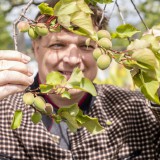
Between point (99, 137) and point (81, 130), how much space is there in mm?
72

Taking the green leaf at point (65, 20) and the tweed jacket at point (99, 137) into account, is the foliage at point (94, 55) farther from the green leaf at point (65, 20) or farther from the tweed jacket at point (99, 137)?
the tweed jacket at point (99, 137)

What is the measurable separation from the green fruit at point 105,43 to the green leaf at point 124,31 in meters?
0.09

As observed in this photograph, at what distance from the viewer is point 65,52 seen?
123cm

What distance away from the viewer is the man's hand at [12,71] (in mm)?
741

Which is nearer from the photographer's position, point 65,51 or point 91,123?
point 91,123

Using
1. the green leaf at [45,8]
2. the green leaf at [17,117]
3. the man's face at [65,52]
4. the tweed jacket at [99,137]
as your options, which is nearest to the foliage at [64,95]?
the green leaf at [17,117]

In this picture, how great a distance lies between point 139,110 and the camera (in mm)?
1425

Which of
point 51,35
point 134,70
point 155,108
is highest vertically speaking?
point 134,70

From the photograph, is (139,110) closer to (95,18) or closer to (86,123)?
(95,18)

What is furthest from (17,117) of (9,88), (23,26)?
(23,26)

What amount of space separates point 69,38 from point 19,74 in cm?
51

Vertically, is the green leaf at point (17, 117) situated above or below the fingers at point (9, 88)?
below

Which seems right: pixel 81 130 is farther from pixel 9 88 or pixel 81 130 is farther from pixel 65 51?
pixel 9 88

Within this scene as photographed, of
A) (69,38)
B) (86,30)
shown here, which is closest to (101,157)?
(69,38)
